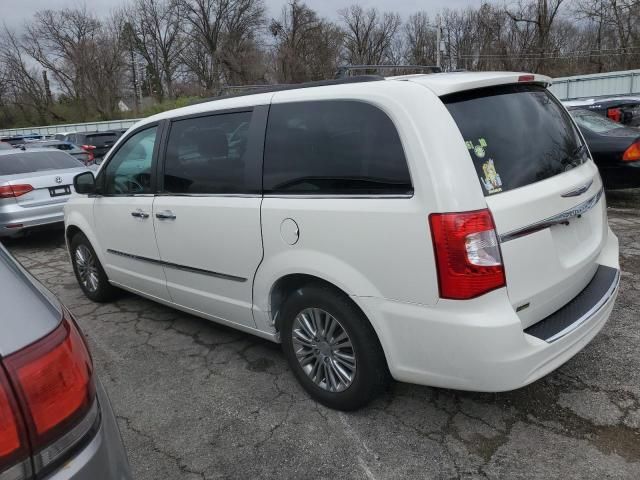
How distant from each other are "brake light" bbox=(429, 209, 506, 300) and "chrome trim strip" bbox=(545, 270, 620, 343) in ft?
1.49

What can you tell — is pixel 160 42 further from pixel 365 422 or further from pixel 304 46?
pixel 365 422

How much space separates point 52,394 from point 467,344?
161cm

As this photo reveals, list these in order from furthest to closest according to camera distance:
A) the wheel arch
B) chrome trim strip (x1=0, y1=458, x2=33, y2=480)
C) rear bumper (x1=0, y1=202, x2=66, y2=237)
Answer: rear bumper (x1=0, y1=202, x2=66, y2=237)
the wheel arch
chrome trim strip (x1=0, y1=458, x2=33, y2=480)

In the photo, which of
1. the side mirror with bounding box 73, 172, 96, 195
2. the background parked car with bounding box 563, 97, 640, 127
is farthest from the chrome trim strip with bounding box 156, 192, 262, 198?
the background parked car with bounding box 563, 97, 640, 127

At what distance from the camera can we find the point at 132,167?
13.0 ft

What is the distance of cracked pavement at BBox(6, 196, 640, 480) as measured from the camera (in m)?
2.40

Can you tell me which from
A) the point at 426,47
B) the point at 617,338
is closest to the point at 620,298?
the point at 617,338

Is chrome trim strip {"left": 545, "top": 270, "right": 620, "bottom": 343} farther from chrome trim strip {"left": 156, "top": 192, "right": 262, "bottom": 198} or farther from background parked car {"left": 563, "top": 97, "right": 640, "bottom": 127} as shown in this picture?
background parked car {"left": 563, "top": 97, "right": 640, "bottom": 127}

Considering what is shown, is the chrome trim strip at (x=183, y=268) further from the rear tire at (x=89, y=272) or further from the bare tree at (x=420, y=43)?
the bare tree at (x=420, y=43)

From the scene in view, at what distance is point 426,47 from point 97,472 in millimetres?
54807

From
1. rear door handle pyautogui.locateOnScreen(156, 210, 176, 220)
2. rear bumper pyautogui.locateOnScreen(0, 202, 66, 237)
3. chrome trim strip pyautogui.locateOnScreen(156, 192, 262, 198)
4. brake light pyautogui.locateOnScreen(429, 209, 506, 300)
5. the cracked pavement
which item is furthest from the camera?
rear bumper pyautogui.locateOnScreen(0, 202, 66, 237)

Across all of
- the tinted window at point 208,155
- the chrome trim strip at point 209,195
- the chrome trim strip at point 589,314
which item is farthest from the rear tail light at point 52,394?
the chrome trim strip at point 589,314

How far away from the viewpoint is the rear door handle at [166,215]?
3.45 metres

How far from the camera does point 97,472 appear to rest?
4.30ft
